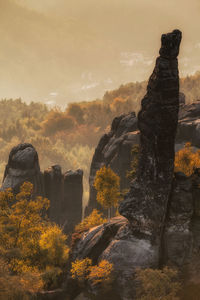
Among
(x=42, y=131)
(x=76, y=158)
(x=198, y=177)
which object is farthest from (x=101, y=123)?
(x=198, y=177)

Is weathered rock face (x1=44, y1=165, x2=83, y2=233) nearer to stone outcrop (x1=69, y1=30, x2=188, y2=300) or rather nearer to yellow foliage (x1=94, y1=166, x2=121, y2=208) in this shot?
yellow foliage (x1=94, y1=166, x2=121, y2=208)

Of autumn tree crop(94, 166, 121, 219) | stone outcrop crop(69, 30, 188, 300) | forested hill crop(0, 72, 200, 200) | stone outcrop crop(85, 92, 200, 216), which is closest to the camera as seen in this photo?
stone outcrop crop(69, 30, 188, 300)

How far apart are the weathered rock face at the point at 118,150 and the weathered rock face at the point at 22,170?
15.6 meters

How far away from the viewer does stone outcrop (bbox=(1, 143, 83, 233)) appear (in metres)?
58.3

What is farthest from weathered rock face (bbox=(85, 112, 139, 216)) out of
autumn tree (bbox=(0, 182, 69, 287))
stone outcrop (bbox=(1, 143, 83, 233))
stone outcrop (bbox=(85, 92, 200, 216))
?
autumn tree (bbox=(0, 182, 69, 287))

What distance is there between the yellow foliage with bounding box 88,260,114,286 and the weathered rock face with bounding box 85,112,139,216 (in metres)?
26.0

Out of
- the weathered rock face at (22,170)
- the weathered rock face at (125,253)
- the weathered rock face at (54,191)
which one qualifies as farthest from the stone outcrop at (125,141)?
the weathered rock face at (125,253)

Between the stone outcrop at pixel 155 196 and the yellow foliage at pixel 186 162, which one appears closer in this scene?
the stone outcrop at pixel 155 196

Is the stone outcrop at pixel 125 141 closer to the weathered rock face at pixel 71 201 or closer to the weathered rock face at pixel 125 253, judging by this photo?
the weathered rock face at pixel 71 201

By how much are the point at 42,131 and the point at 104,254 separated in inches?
6522

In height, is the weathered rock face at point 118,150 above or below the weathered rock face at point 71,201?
above

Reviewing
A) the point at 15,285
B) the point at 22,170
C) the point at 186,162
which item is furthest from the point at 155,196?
the point at 22,170

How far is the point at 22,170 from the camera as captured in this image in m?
58.3

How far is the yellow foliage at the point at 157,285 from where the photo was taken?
31172mm
